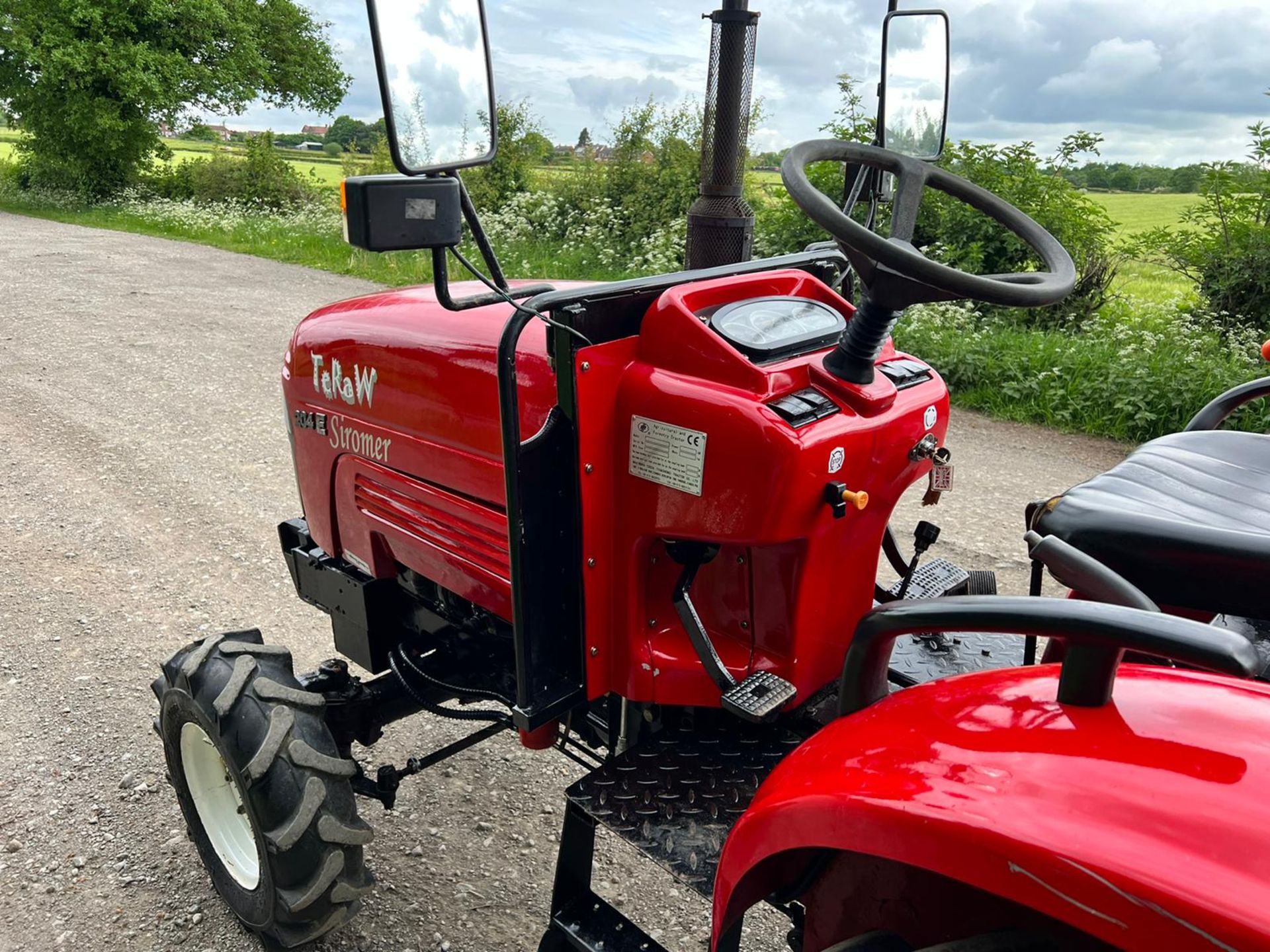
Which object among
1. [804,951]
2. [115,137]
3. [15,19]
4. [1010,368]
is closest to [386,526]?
[804,951]

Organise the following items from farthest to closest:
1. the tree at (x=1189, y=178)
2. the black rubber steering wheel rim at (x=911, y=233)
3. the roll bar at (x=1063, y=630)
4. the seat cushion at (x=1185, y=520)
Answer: the tree at (x=1189, y=178), the black rubber steering wheel rim at (x=911, y=233), the seat cushion at (x=1185, y=520), the roll bar at (x=1063, y=630)

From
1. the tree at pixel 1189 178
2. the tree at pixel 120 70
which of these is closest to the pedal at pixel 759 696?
the tree at pixel 1189 178

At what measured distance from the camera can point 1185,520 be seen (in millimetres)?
1667

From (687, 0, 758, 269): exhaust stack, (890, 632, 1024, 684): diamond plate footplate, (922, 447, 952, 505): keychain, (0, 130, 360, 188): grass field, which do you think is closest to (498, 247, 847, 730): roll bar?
(922, 447, 952, 505): keychain

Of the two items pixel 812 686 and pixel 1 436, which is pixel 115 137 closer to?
pixel 1 436

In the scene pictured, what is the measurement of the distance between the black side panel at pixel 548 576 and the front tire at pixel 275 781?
0.46 metres

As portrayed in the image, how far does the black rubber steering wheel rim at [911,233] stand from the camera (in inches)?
61.1

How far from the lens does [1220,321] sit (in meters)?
6.85

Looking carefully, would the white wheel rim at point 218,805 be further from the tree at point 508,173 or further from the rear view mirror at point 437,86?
the tree at point 508,173

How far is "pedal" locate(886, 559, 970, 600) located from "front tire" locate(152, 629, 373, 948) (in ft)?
4.07

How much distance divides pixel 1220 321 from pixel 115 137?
63.1 feet

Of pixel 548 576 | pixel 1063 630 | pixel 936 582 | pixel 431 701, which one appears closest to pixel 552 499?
pixel 548 576

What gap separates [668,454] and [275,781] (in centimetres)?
100

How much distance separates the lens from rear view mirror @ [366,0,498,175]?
147 cm
